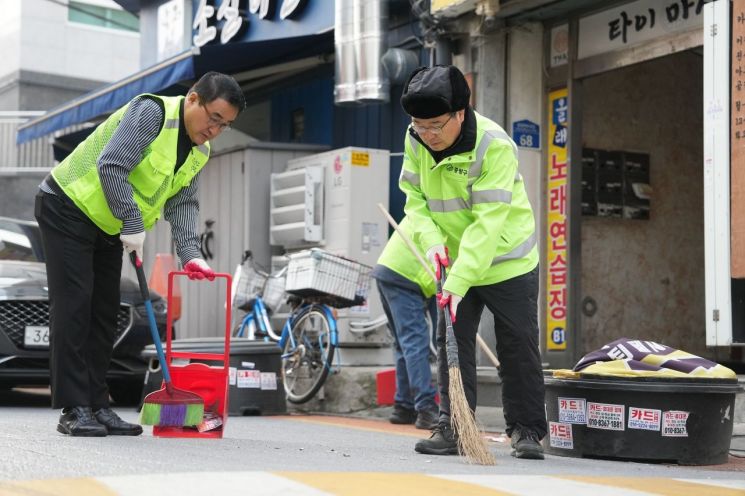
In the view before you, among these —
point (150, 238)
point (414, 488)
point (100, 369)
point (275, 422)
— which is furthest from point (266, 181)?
point (414, 488)

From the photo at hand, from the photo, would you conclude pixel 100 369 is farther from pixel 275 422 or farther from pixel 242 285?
pixel 242 285

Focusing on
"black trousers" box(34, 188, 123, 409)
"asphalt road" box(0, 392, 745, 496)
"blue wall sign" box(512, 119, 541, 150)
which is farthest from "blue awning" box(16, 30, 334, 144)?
"black trousers" box(34, 188, 123, 409)

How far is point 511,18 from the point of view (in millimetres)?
10625

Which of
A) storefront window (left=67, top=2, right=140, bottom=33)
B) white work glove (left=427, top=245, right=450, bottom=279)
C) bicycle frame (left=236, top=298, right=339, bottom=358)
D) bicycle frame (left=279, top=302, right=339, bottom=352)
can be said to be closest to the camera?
white work glove (left=427, top=245, right=450, bottom=279)

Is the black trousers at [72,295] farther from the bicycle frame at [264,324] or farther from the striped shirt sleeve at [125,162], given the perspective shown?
the bicycle frame at [264,324]

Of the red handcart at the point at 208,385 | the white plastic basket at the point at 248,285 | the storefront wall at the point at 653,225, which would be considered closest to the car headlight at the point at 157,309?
the white plastic basket at the point at 248,285

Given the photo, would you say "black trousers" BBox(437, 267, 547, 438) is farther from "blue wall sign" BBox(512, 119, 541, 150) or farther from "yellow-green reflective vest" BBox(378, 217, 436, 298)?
"blue wall sign" BBox(512, 119, 541, 150)

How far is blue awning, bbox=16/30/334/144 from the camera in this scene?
38.4 feet

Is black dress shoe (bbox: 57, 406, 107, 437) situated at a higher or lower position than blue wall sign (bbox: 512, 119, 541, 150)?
lower

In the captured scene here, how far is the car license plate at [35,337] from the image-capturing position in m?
8.62

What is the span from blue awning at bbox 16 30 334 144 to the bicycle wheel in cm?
297

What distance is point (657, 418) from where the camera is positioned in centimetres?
603

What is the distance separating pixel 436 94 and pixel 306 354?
4573 millimetres

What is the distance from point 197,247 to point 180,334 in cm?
766
